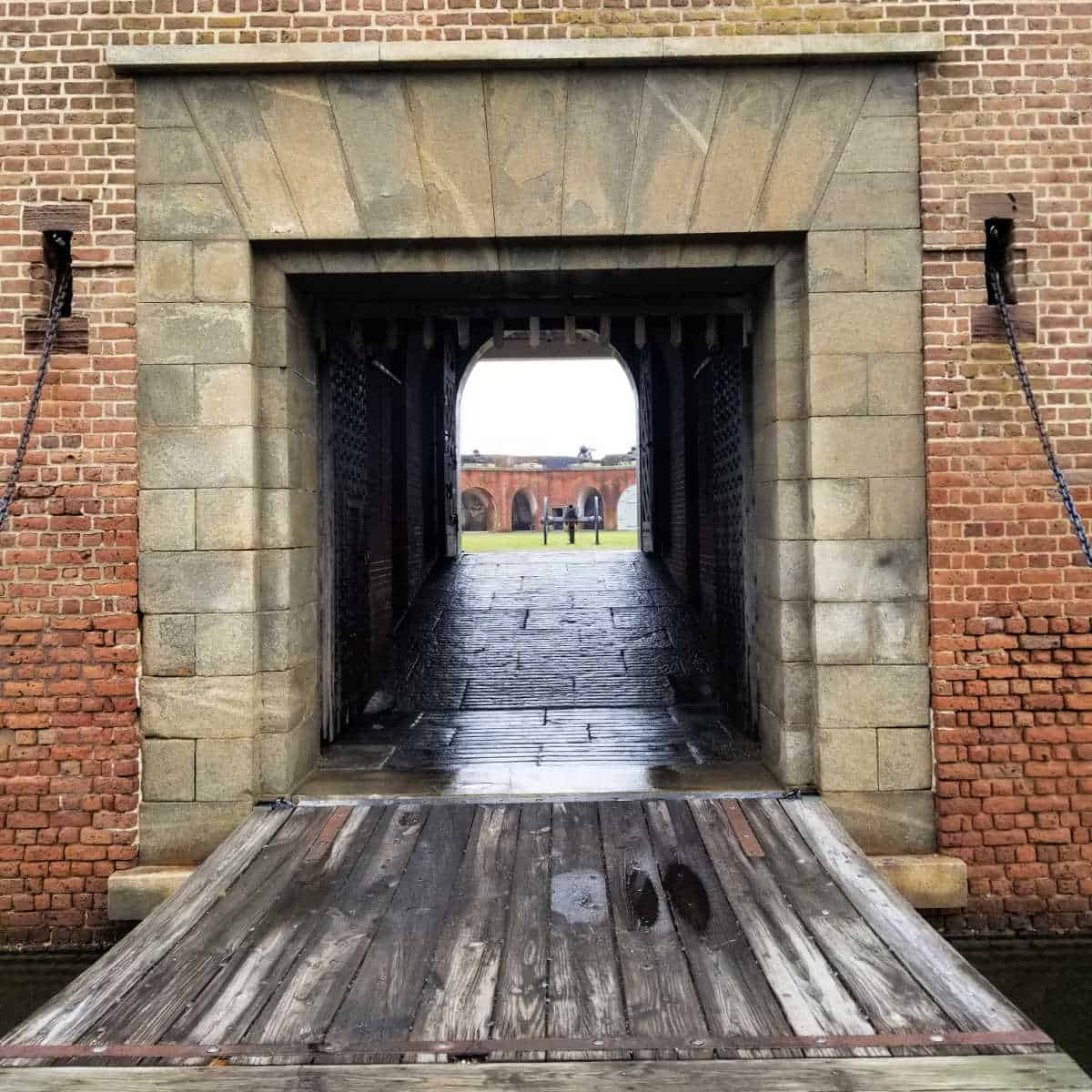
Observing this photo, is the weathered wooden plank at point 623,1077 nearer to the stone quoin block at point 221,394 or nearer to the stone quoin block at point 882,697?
the stone quoin block at point 882,697

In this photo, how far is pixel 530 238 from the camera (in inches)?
174

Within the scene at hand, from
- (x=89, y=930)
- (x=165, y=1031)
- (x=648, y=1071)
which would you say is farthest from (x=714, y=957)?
(x=89, y=930)

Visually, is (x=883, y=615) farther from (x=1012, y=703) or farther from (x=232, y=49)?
(x=232, y=49)

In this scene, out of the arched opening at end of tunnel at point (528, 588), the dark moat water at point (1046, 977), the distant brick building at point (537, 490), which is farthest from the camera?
the distant brick building at point (537, 490)

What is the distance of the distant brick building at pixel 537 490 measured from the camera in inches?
1890

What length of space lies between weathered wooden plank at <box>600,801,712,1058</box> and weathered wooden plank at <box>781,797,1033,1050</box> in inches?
31.1

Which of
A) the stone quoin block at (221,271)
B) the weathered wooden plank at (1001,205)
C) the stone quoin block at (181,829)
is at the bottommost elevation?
the stone quoin block at (181,829)

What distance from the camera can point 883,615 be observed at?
4324mm

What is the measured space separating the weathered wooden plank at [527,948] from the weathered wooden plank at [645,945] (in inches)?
10.9

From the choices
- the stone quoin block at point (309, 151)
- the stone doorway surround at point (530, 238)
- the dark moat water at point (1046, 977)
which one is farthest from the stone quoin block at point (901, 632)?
the stone quoin block at point (309, 151)

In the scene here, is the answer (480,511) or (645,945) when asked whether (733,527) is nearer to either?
(645,945)

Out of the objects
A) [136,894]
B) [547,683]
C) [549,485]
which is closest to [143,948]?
[136,894]

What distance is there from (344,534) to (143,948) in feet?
11.5

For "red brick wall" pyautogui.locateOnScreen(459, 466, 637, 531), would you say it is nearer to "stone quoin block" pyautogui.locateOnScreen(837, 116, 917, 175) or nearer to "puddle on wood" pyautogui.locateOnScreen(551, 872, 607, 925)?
"stone quoin block" pyautogui.locateOnScreen(837, 116, 917, 175)
